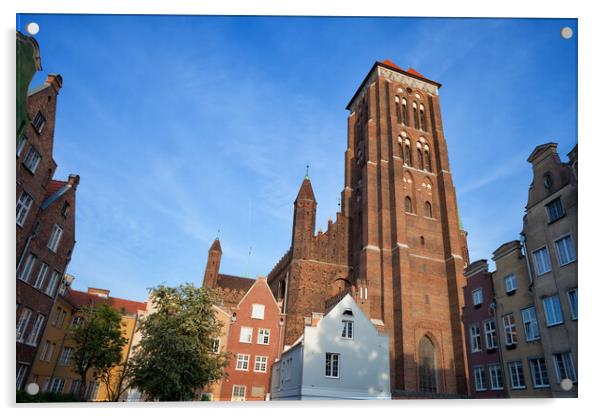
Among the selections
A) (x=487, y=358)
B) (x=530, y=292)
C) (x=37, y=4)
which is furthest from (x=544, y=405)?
(x=37, y=4)

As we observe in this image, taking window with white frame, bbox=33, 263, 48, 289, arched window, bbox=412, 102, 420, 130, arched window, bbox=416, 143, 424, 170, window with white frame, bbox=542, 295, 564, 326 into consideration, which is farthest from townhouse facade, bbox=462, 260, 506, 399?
arched window, bbox=412, 102, 420, 130

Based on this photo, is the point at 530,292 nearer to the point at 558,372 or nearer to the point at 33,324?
the point at 558,372

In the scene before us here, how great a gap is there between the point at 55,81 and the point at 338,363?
1214cm

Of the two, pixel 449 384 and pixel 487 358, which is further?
pixel 449 384

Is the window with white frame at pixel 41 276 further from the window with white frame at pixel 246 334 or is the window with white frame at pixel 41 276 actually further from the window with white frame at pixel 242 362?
the window with white frame at pixel 246 334

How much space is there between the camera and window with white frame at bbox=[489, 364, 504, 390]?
1339cm

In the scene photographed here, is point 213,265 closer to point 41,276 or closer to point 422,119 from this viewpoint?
point 422,119

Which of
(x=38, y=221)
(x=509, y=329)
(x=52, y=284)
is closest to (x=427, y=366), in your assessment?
(x=509, y=329)

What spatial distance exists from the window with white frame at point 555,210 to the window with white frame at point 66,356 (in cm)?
1397

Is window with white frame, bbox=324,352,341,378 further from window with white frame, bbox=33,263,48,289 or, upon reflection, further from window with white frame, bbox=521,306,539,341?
window with white frame, bbox=33,263,48,289

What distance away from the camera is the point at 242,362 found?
18.5m

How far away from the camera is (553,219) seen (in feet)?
34.7

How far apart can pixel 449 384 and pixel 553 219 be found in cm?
1731

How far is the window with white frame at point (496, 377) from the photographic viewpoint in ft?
43.9
